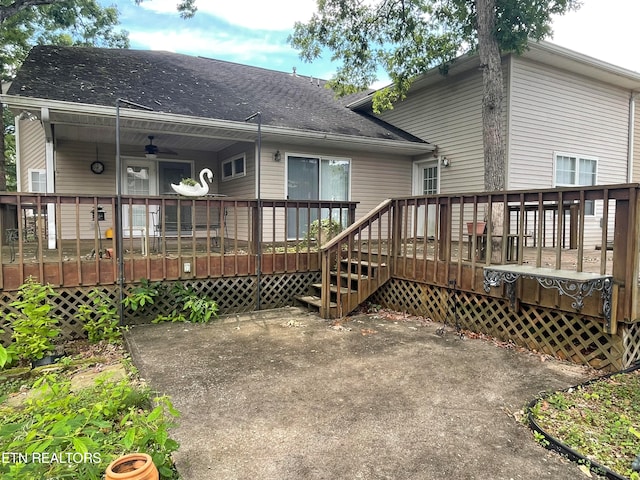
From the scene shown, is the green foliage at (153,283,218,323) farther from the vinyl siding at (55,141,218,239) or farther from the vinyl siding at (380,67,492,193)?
the vinyl siding at (380,67,492,193)

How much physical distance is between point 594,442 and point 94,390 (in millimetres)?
3603

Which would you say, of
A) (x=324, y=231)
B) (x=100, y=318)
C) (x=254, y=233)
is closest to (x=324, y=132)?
(x=324, y=231)

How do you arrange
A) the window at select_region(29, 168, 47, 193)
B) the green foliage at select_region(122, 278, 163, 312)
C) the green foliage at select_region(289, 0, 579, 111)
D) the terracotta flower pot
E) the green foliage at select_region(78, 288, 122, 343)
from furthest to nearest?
the window at select_region(29, 168, 47, 193) < the green foliage at select_region(289, 0, 579, 111) < the green foliage at select_region(122, 278, 163, 312) < the green foliage at select_region(78, 288, 122, 343) < the terracotta flower pot

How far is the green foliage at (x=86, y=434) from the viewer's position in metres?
1.79

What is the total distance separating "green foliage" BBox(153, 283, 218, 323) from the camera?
5535 mm

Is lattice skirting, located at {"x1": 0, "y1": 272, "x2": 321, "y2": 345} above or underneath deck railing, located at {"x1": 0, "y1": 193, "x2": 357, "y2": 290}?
underneath

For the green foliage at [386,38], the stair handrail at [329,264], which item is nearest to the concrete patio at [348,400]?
the stair handrail at [329,264]

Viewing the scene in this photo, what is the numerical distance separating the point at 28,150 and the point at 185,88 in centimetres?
537

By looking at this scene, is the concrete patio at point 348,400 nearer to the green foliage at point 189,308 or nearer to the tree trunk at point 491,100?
the green foliage at point 189,308

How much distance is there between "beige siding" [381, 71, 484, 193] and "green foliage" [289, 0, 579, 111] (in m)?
0.67

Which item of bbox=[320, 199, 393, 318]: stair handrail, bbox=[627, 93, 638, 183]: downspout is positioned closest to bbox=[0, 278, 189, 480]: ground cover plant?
bbox=[320, 199, 393, 318]: stair handrail

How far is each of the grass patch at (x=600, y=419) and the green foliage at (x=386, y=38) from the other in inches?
279

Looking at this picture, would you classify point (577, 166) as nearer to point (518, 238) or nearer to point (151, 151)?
point (518, 238)

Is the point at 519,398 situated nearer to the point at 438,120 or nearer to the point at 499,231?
the point at 499,231
